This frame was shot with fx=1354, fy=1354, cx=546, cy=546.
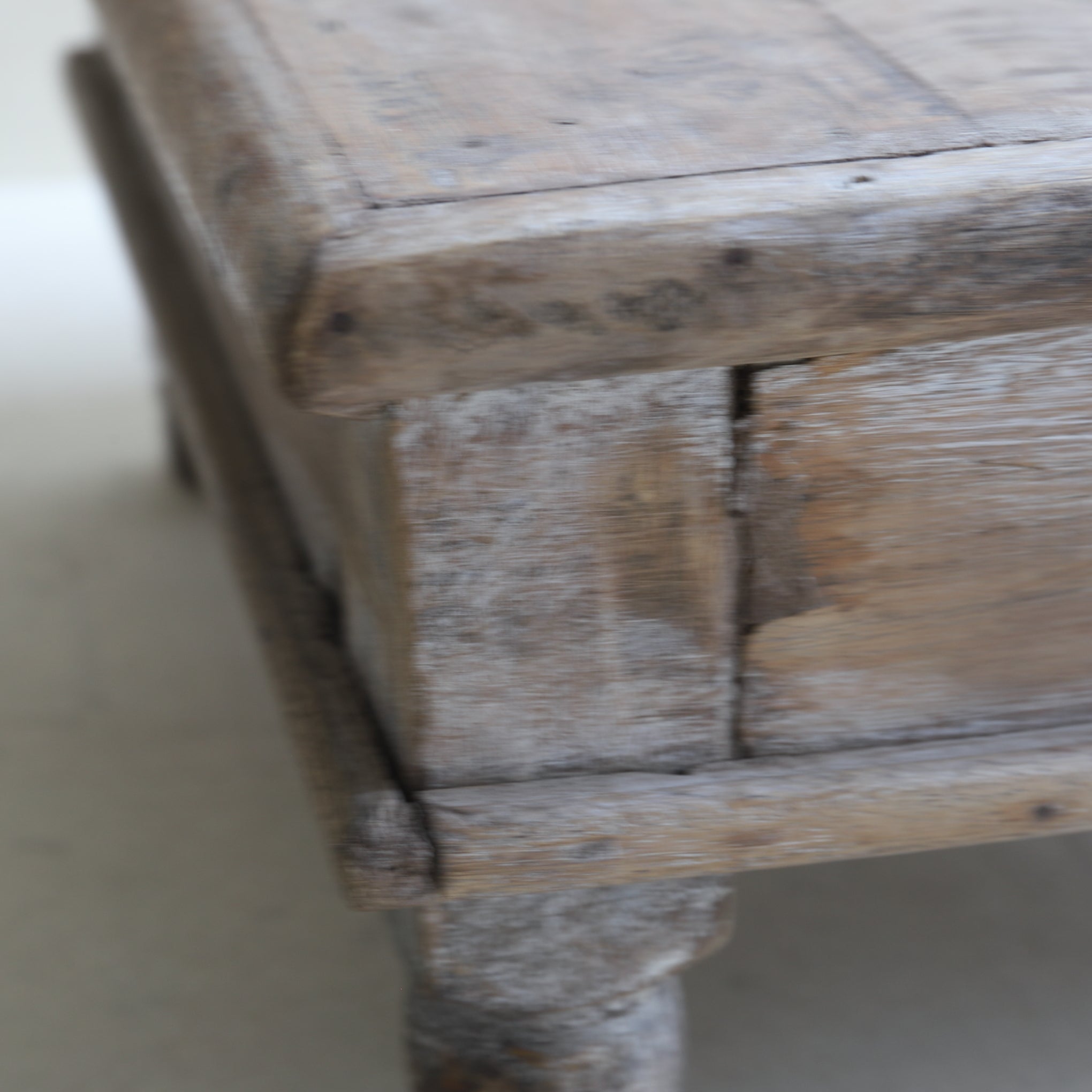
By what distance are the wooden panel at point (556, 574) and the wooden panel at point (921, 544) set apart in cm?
2

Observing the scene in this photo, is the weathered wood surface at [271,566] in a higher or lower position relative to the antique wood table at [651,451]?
lower

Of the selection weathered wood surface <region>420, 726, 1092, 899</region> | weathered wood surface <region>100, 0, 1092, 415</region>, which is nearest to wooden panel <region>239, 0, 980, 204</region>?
weathered wood surface <region>100, 0, 1092, 415</region>

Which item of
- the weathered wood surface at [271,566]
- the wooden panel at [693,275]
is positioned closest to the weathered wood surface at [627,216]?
the wooden panel at [693,275]

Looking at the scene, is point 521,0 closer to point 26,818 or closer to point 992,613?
point 992,613

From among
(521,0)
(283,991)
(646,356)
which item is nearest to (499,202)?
(646,356)

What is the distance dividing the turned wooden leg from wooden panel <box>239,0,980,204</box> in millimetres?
315

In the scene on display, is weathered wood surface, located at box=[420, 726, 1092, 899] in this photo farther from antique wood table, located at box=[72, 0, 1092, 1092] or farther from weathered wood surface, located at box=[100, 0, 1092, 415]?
weathered wood surface, located at box=[100, 0, 1092, 415]

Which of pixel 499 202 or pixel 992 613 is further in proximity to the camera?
pixel 992 613

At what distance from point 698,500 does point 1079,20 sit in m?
0.35

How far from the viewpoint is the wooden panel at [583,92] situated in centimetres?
50

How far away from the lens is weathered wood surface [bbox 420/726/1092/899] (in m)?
0.55

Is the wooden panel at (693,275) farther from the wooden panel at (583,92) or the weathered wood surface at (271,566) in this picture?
the weathered wood surface at (271,566)

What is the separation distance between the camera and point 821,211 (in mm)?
462

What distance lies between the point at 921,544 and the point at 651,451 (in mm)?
129
